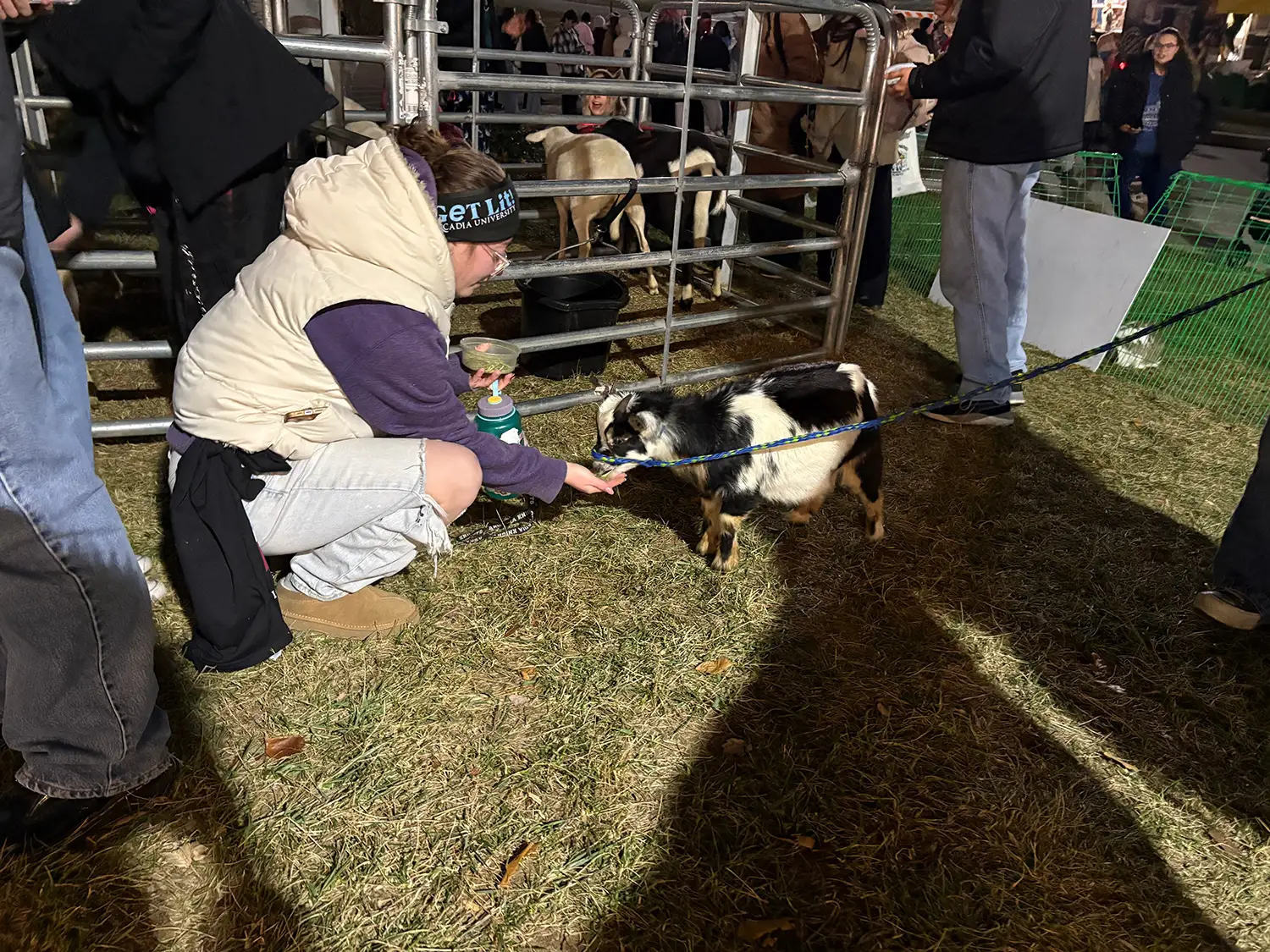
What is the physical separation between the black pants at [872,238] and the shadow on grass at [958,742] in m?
2.99

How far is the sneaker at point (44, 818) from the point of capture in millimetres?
1900

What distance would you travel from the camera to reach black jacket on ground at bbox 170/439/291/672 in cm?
225

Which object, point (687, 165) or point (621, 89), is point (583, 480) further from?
point (687, 165)

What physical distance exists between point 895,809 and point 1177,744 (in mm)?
1058

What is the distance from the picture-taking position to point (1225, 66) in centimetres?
1378

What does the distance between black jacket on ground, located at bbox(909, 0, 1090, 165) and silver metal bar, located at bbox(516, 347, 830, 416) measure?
152 cm

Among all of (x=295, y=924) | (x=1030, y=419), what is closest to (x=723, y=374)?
(x=1030, y=419)

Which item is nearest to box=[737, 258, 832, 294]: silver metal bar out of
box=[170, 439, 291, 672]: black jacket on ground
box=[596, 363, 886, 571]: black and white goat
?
box=[596, 363, 886, 571]: black and white goat

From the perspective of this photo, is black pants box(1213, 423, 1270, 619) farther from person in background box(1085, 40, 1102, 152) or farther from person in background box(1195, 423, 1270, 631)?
person in background box(1085, 40, 1102, 152)

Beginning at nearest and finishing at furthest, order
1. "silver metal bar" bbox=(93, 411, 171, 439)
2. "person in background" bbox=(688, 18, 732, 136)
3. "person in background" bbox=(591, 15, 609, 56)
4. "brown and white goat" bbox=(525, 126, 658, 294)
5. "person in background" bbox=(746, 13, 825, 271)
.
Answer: "silver metal bar" bbox=(93, 411, 171, 439)
"brown and white goat" bbox=(525, 126, 658, 294)
"person in background" bbox=(746, 13, 825, 271)
"person in background" bbox=(688, 18, 732, 136)
"person in background" bbox=(591, 15, 609, 56)

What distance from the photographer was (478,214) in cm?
228

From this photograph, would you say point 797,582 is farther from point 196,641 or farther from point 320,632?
point 196,641

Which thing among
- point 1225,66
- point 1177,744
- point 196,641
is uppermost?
point 1225,66

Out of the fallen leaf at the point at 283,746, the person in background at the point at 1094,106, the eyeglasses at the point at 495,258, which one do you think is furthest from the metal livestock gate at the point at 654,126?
the person in background at the point at 1094,106
